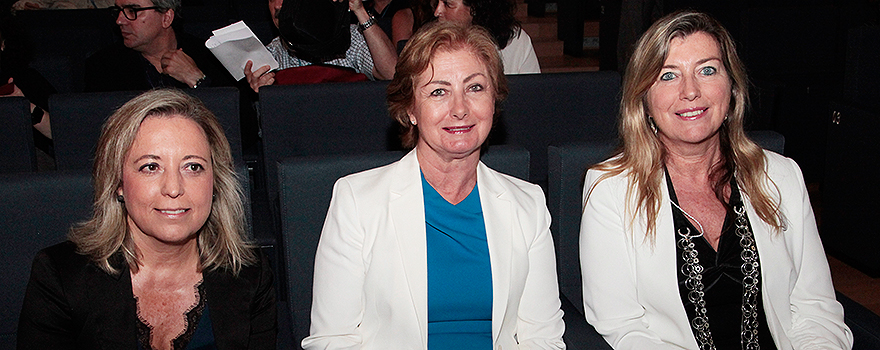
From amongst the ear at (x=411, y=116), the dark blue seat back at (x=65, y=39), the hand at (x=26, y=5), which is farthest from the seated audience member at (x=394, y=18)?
the hand at (x=26, y=5)

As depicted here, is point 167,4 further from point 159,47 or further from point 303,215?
point 303,215

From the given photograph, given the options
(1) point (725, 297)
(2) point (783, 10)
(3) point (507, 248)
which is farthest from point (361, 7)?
(2) point (783, 10)

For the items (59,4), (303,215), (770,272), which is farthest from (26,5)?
(770,272)

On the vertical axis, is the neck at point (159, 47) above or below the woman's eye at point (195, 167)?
above

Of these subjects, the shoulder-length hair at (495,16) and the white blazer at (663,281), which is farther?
the shoulder-length hair at (495,16)

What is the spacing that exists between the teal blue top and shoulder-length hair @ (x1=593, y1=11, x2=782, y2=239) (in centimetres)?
35

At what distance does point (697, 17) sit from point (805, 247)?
599 millimetres

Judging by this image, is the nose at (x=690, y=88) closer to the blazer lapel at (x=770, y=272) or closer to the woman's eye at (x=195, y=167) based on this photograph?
the blazer lapel at (x=770, y=272)

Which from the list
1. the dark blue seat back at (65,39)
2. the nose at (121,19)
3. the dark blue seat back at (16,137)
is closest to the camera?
the dark blue seat back at (16,137)

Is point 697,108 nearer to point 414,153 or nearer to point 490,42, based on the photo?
point 490,42

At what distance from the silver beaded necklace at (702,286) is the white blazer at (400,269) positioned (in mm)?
306

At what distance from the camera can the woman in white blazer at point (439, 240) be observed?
1.72 metres

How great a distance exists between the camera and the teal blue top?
1763 millimetres

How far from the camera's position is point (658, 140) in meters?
1.92
